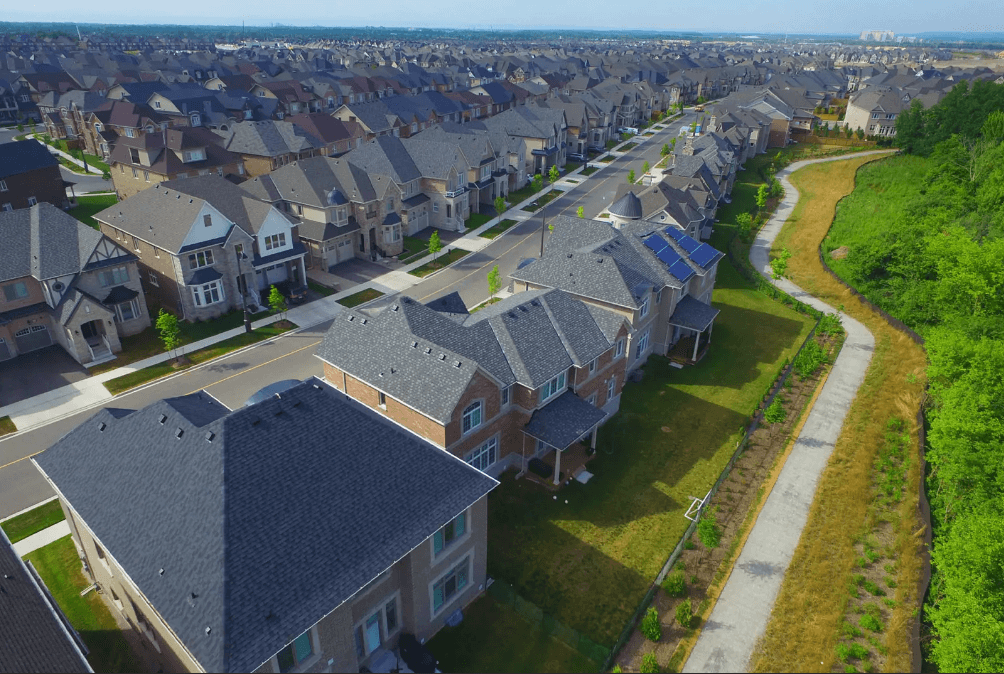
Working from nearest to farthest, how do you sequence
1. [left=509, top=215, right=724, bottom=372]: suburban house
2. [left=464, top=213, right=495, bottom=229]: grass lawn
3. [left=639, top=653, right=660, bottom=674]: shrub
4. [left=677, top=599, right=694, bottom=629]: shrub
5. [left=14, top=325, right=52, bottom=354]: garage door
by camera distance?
1. [left=639, top=653, right=660, bottom=674]: shrub
2. [left=677, top=599, right=694, bottom=629]: shrub
3. [left=509, top=215, right=724, bottom=372]: suburban house
4. [left=14, top=325, right=52, bottom=354]: garage door
5. [left=464, top=213, right=495, bottom=229]: grass lawn

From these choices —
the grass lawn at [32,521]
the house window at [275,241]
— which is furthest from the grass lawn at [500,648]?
the house window at [275,241]

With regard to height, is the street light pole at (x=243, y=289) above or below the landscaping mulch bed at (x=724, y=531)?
above

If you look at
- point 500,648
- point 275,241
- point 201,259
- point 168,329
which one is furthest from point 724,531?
point 201,259

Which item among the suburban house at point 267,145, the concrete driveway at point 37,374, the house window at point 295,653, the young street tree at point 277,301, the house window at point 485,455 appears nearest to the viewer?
the house window at point 295,653

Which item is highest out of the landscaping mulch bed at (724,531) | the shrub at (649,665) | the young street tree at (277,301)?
the young street tree at (277,301)

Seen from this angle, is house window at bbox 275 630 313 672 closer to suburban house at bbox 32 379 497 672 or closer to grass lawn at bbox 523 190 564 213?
suburban house at bbox 32 379 497 672

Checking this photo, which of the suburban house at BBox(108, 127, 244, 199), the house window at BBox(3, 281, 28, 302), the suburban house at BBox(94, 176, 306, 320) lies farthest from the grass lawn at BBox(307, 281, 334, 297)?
the suburban house at BBox(108, 127, 244, 199)

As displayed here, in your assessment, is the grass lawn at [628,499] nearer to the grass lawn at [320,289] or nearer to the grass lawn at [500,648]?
the grass lawn at [500,648]
